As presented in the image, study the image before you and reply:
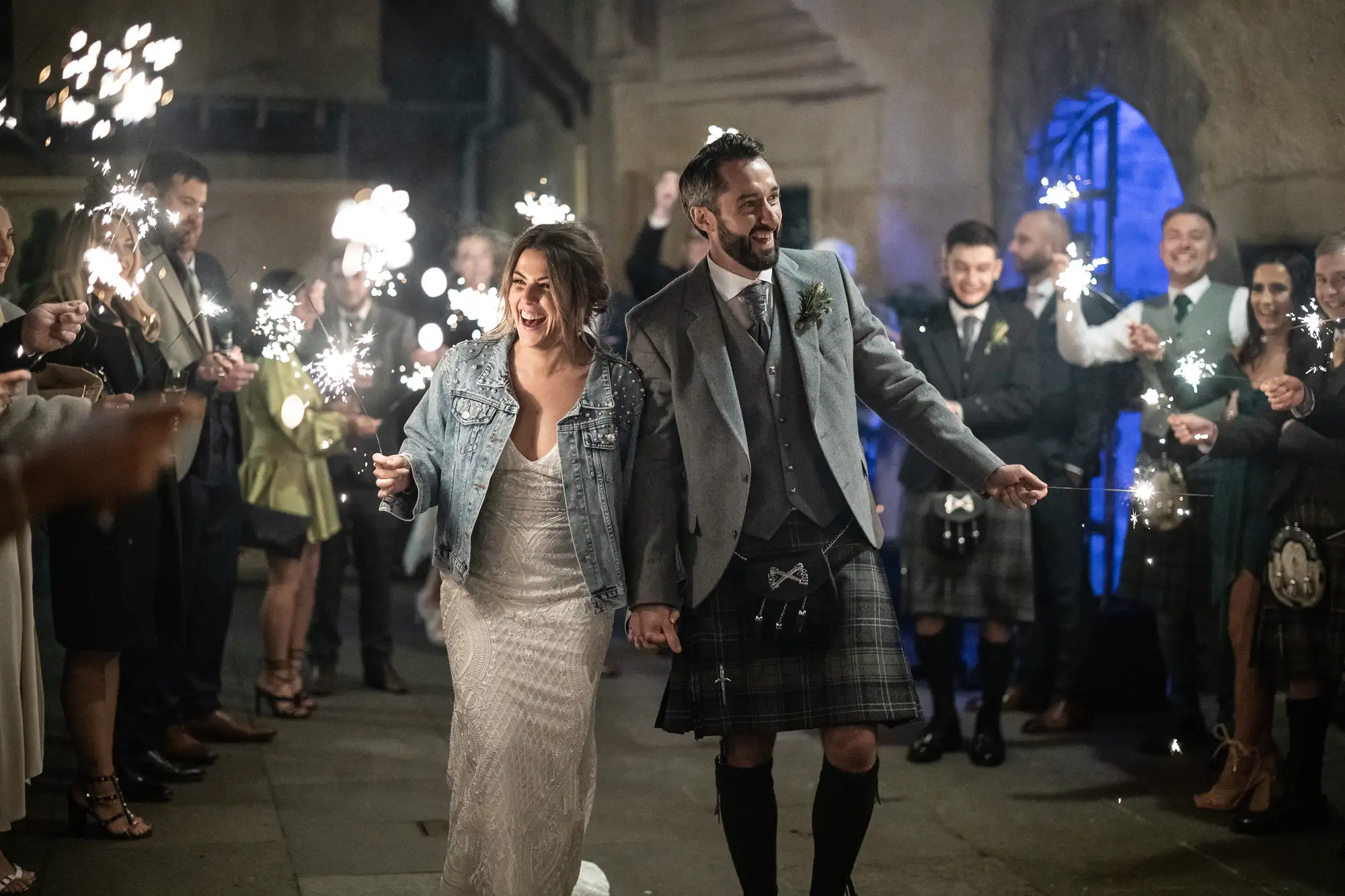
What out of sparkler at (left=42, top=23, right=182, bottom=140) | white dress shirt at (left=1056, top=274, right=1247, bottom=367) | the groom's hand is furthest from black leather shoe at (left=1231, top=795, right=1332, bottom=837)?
sparkler at (left=42, top=23, right=182, bottom=140)

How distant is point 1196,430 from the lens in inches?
200

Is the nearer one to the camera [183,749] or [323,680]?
[183,749]

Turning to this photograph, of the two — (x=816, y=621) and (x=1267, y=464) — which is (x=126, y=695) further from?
(x=1267, y=464)

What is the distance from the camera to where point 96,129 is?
589 cm

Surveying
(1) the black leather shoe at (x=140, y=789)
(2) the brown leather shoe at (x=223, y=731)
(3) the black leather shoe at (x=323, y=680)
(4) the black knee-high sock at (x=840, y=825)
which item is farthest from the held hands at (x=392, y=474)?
(3) the black leather shoe at (x=323, y=680)

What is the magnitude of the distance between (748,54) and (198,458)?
139 inches

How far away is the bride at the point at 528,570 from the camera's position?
354cm

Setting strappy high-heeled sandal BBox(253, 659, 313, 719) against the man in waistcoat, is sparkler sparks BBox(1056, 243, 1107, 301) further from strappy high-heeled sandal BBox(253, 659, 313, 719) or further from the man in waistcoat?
strappy high-heeled sandal BBox(253, 659, 313, 719)

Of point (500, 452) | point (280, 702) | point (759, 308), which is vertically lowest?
point (280, 702)

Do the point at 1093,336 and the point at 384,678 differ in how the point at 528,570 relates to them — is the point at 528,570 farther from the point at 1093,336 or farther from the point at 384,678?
the point at 384,678

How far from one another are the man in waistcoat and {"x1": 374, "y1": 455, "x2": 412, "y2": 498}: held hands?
2933 millimetres

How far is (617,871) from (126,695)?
176 cm

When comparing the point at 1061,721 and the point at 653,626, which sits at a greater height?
the point at 653,626

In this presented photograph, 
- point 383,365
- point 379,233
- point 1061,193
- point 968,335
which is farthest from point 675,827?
point 379,233
